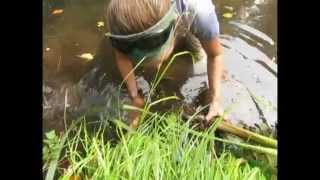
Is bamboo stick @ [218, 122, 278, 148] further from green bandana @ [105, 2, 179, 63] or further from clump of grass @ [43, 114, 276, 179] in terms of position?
green bandana @ [105, 2, 179, 63]

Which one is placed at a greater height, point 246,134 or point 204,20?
point 204,20

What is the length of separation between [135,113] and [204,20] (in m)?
0.30

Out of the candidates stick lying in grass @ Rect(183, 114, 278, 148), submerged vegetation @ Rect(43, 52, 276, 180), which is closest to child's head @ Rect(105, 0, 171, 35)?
submerged vegetation @ Rect(43, 52, 276, 180)

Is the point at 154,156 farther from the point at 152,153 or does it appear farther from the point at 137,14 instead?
the point at 137,14

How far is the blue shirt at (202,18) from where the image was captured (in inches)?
65.6

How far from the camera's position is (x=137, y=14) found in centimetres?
166

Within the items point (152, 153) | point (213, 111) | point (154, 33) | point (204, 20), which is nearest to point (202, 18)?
point (204, 20)

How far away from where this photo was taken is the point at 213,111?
1658mm

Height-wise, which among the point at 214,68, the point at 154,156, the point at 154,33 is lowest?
the point at 154,156

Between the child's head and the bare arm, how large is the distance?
0.14 meters

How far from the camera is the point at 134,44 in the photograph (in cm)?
166

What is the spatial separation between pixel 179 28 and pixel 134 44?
0.41 feet

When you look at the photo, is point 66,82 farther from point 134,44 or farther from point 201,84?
point 201,84
